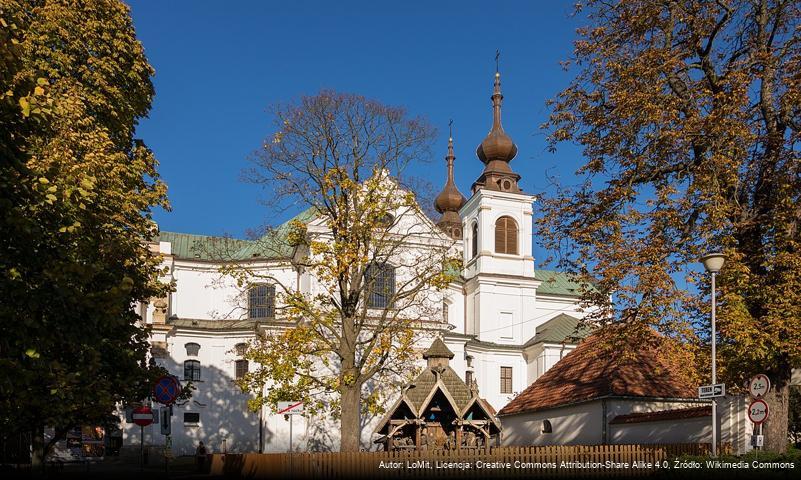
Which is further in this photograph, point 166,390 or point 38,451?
point 38,451

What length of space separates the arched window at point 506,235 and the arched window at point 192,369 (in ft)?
77.1

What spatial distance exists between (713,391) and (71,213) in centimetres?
1255

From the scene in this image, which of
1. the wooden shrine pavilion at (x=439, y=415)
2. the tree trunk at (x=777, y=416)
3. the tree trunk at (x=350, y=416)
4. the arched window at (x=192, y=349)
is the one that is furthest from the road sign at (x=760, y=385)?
the arched window at (x=192, y=349)

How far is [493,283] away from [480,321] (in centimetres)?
301

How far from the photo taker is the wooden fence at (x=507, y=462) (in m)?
19.2

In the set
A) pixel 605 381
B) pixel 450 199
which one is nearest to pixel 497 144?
pixel 450 199

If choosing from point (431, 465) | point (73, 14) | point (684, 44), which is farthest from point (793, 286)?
point (73, 14)

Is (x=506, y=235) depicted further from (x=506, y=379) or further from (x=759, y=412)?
(x=759, y=412)

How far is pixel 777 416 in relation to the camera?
18.0 metres

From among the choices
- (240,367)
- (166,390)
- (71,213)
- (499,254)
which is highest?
(499,254)

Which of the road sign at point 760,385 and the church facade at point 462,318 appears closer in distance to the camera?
the road sign at point 760,385

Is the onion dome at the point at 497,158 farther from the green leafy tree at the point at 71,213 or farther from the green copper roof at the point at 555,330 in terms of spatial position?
the green leafy tree at the point at 71,213

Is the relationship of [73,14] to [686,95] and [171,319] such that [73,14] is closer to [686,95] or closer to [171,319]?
[686,95]

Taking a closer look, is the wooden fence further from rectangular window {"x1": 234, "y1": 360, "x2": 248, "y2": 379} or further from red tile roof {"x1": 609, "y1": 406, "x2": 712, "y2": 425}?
→ rectangular window {"x1": 234, "y1": 360, "x2": 248, "y2": 379}
